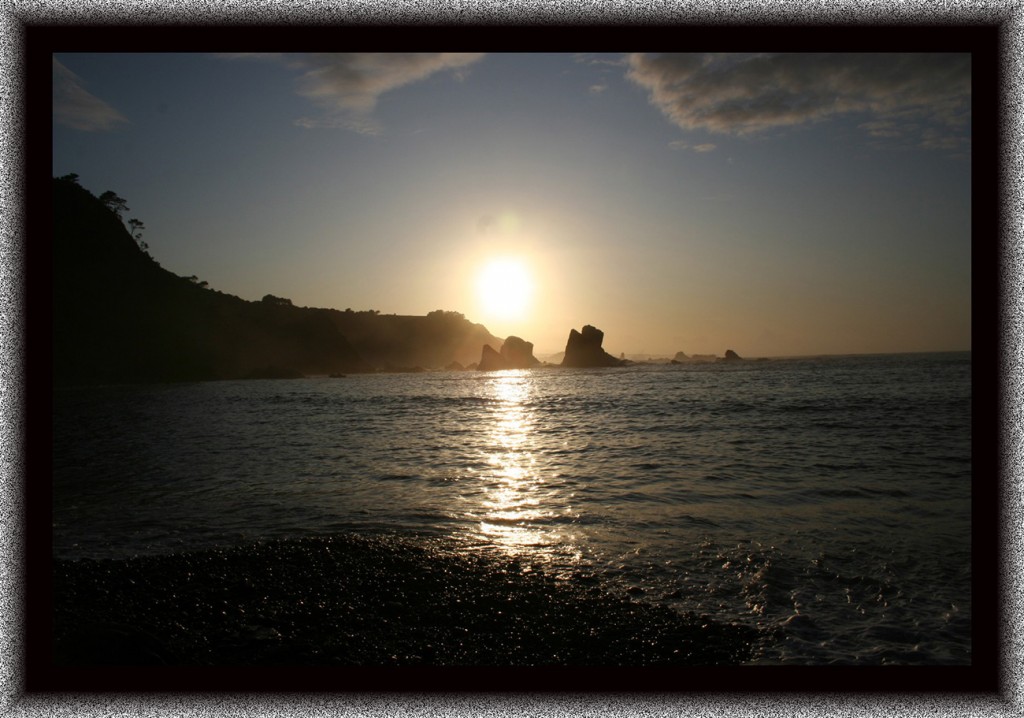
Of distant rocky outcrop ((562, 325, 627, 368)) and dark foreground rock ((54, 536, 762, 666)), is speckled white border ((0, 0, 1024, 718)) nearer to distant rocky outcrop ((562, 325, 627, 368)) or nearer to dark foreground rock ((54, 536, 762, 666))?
dark foreground rock ((54, 536, 762, 666))

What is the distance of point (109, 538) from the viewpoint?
619 cm

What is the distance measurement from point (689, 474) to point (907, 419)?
1602 cm

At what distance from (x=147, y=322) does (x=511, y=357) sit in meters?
83.5

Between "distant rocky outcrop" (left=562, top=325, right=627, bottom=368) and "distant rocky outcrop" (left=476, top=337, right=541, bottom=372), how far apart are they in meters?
26.8

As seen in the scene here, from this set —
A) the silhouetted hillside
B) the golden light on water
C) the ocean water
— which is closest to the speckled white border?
the ocean water

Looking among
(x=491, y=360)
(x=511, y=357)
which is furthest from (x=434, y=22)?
(x=511, y=357)

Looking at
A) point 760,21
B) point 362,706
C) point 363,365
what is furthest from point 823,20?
point 363,365

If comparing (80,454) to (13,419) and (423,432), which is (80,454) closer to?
(423,432)

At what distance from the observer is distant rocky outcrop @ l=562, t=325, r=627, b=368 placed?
107 m

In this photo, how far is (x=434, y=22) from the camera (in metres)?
2.35

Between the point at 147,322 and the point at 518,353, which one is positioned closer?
the point at 147,322

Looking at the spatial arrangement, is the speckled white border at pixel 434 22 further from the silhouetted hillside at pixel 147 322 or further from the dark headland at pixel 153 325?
the silhouetted hillside at pixel 147 322

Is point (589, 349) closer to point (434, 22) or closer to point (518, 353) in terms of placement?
point (518, 353)

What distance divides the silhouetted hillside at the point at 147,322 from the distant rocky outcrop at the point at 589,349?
147 feet
